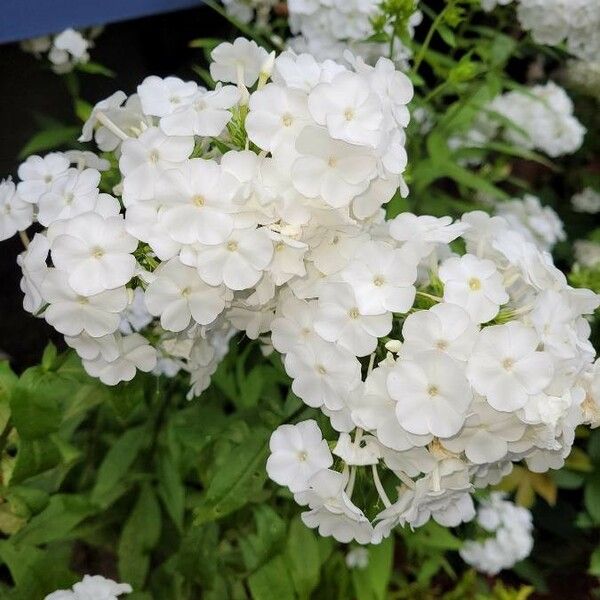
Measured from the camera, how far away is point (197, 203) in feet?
2.17

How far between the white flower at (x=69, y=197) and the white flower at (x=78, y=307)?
0.06 metres

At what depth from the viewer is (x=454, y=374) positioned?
0.64m

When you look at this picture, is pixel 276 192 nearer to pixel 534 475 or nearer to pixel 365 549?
pixel 365 549

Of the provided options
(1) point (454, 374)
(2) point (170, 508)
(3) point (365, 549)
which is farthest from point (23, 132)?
(1) point (454, 374)

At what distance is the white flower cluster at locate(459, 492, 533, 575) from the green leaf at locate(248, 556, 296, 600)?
0.59 meters

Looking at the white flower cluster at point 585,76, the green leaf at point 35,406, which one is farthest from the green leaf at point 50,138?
the white flower cluster at point 585,76

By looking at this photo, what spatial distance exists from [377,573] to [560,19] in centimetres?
94

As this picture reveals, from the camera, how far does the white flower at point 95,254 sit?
0.67 meters

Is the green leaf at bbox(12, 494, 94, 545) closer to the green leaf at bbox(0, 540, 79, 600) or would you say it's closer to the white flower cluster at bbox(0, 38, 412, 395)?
the green leaf at bbox(0, 540, 79, 600)

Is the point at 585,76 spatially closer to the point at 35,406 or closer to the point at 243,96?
the point at 243,96

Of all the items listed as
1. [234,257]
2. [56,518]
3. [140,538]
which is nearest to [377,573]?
[140,538]

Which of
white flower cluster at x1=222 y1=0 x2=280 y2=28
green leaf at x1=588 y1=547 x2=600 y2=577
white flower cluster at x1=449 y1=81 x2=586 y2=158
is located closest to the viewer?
white flower cluster at x1=222 y1=0 x2=280 y2=28

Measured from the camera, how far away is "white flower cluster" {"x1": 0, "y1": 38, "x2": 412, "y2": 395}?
666 millimetres

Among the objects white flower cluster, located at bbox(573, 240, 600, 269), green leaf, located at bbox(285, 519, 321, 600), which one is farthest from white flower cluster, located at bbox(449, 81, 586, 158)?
green leaf, located at bbox(285, 519, 321, 600)
